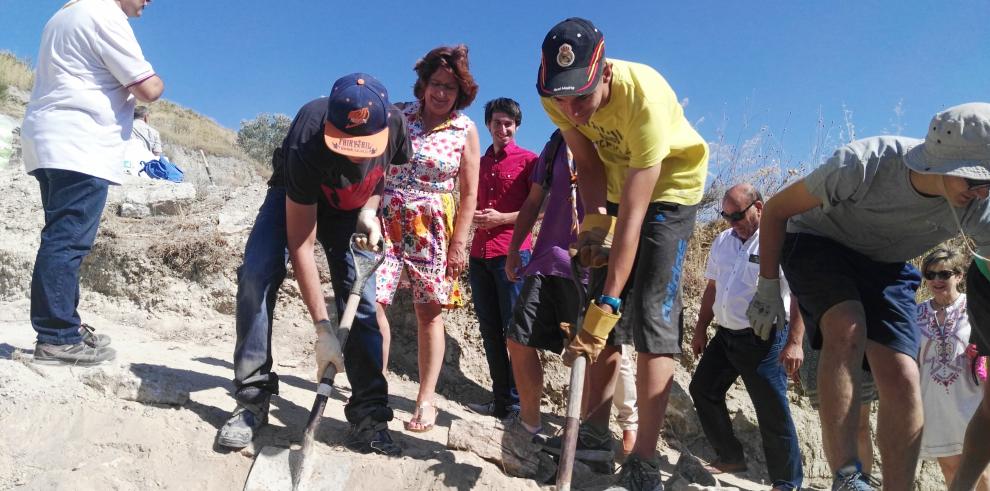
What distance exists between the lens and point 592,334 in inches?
93.4

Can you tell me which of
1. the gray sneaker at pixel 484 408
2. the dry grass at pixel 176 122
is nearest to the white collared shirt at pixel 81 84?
the gray sneaker at pixel 484 408

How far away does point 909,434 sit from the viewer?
2295 mm

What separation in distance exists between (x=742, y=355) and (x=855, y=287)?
1.32 meters

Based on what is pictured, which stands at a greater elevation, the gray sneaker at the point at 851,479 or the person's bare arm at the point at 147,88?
the person's bare arm at the point at 147,88

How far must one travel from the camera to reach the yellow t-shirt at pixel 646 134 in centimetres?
244

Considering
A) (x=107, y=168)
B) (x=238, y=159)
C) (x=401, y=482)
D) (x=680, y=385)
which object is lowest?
(x=401, y=482)

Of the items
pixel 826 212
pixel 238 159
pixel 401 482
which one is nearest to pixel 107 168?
pixel 401 482

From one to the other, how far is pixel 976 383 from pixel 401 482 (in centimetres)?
306

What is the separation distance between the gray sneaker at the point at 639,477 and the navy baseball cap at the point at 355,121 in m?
1.54

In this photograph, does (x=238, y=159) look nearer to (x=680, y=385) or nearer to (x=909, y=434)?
(x=680, y=385)

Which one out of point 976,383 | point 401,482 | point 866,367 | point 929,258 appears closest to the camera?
point 401,482

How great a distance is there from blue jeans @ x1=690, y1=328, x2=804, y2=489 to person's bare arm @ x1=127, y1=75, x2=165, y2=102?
318 centimetres

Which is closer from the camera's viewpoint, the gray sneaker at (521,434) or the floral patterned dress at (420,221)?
the gray sneaker at (521,434)

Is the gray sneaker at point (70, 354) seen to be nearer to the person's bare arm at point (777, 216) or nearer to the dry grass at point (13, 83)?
the person's bare arm at point (777, 216)
